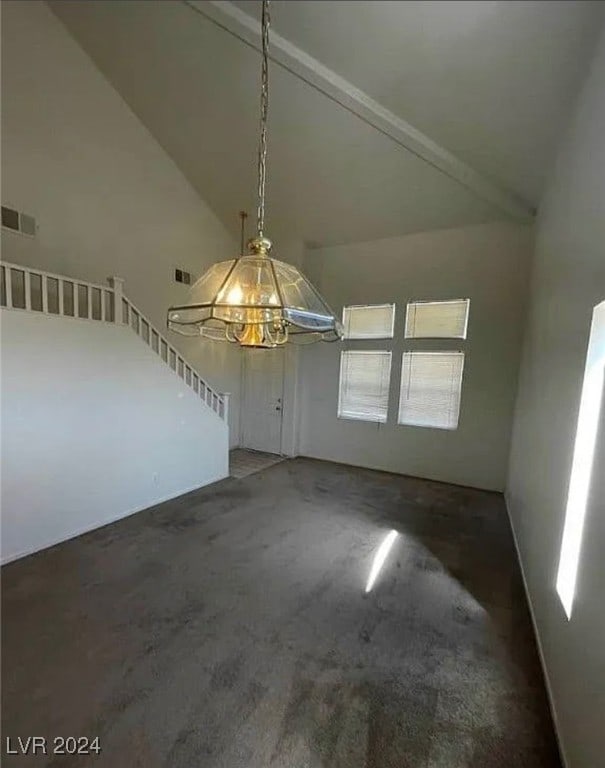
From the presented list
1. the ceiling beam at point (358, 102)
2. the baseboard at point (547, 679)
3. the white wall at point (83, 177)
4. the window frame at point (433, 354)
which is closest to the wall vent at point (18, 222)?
the white wall at point (83, 177)

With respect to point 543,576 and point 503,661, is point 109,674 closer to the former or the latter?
point 503,661

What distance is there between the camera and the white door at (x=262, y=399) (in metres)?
6.76

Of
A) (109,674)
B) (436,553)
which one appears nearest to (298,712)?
(109,674)

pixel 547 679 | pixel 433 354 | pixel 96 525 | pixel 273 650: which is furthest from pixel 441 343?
pixel 96 525

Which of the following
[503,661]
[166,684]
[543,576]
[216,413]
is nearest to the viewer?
[166,684]

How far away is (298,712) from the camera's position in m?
1.78

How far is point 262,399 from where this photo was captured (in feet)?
22.8

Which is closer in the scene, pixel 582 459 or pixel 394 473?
pixel 582 459

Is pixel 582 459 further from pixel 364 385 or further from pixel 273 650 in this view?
pixel 364 385

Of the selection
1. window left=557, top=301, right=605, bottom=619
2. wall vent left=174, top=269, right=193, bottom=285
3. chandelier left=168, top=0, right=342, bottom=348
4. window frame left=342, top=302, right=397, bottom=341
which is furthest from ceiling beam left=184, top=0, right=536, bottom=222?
wall vent left=174, top=269, right=193, bottom=285

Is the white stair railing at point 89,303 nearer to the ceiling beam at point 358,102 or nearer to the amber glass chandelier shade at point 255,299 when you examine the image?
the amber glass chandelier shade at point 255,299

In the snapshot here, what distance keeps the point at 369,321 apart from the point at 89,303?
13.7 feet

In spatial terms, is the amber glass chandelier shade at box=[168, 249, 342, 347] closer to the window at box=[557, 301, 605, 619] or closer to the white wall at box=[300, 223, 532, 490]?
the window at box=[557, 301, 605, 619]

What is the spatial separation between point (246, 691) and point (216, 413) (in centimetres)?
355
